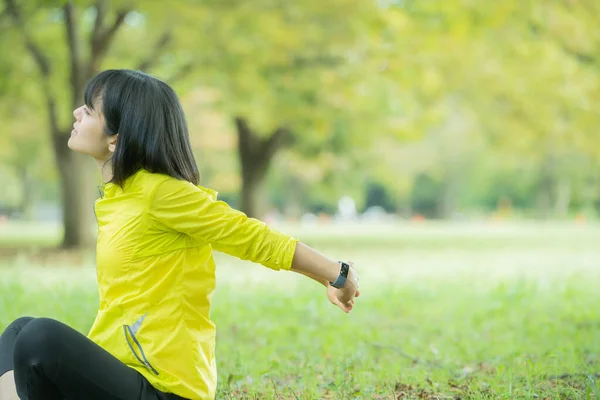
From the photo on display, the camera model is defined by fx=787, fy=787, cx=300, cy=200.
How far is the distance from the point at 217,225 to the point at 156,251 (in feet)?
0.90

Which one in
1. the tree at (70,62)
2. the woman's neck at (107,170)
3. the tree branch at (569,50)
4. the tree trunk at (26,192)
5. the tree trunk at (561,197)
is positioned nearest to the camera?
the woman's neck at (107,170)

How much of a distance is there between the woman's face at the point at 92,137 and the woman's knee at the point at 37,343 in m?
0.75

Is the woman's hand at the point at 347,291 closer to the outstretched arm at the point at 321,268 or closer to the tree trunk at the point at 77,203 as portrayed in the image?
the outstretched arm at the point at 321,268

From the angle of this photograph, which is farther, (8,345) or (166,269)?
(8,345)

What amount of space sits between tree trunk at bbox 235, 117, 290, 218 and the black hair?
21107mm

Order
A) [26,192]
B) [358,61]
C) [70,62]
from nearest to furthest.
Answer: [70,62] → [358,61] → [26,192]

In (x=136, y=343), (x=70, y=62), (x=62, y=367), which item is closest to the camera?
(x=62, y=367)

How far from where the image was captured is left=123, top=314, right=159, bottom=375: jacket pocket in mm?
2939

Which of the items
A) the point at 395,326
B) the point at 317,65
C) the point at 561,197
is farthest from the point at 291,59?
the point at 561,197

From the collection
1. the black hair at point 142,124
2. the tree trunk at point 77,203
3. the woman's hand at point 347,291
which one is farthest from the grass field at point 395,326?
the tree trunk at point 77,203

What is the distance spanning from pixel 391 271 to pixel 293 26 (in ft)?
17.7

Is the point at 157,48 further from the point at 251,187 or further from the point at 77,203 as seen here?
the point at 251,187

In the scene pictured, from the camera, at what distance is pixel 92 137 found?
3152 mm

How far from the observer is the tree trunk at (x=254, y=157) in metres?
24.3
